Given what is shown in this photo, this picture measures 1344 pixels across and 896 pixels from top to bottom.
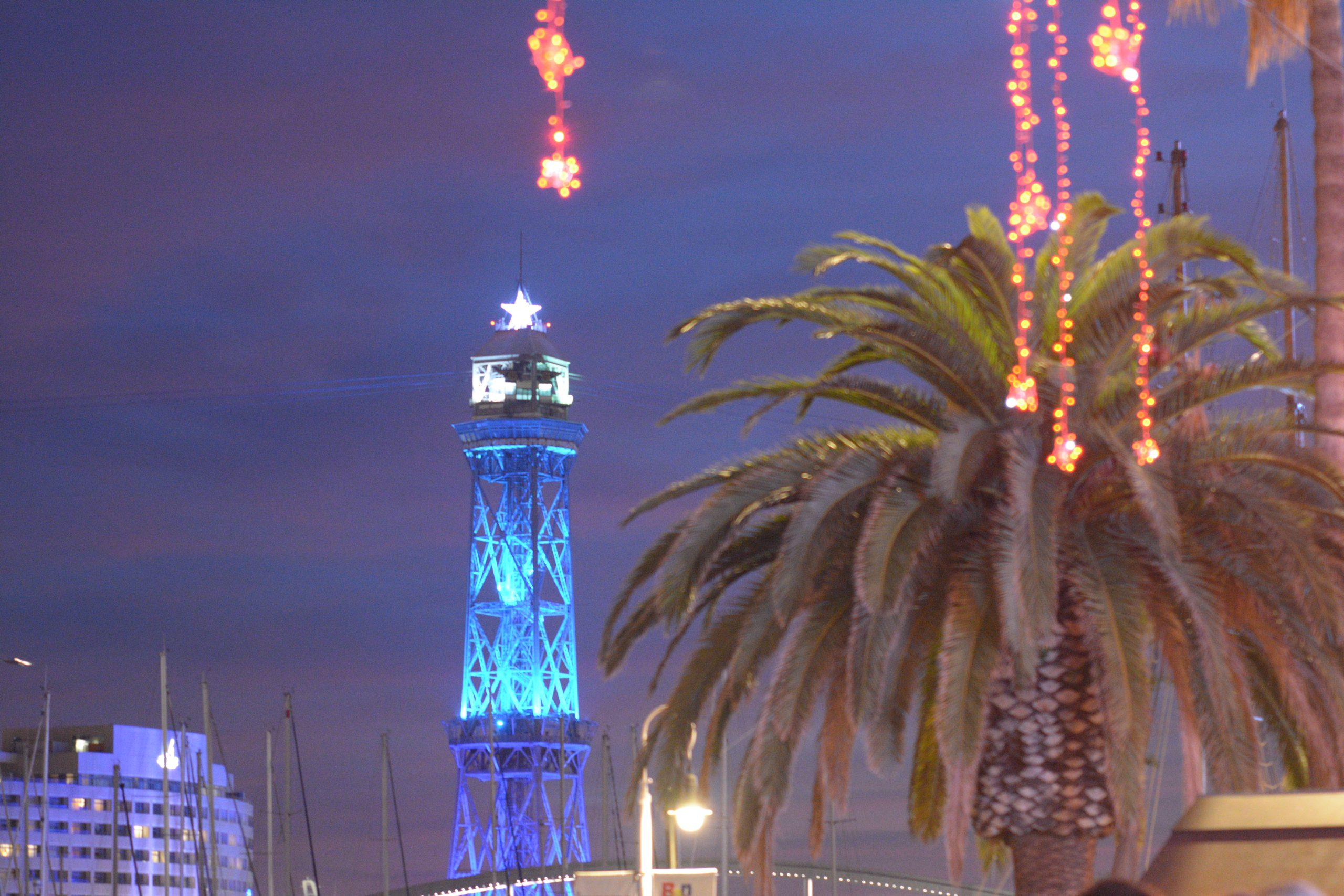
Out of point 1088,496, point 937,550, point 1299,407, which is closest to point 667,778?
point 937,550

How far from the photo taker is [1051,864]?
53.4 ft

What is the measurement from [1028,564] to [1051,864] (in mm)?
2948

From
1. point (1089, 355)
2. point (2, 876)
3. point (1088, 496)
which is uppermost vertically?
point (1089, 355)

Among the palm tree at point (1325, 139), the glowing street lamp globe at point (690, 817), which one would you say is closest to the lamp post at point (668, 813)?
the glowing street lamp globe at point (690, 817)

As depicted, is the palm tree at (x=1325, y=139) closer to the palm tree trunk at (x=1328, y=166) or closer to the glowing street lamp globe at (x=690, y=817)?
the palm tree trunk at (x=1328, y=166)

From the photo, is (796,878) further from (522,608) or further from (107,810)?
(107,810)

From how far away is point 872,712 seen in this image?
15.5 meters

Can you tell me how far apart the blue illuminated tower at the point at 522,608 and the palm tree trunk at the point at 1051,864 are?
60081mm

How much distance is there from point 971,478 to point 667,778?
3.70 meters

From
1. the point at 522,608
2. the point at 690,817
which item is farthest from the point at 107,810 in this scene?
the point at 690,817

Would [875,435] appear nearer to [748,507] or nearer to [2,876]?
[748,507]

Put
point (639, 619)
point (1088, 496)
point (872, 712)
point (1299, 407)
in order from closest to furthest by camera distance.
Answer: point (872, 712) < point (1088, 496) < point (639, 619) < point (1299, 407)

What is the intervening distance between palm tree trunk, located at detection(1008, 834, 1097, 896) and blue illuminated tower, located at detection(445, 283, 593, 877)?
60081 millimetres

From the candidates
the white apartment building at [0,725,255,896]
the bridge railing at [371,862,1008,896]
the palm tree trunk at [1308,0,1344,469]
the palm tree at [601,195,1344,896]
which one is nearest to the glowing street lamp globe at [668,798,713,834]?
the palm tree at [601,195,1344,896]
